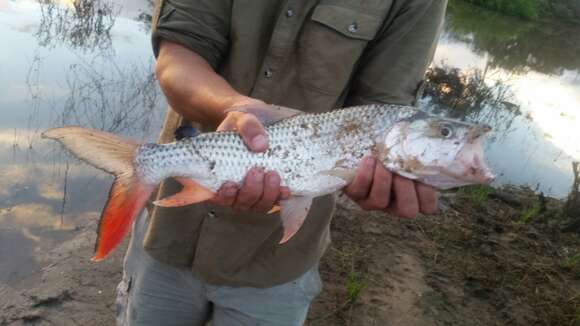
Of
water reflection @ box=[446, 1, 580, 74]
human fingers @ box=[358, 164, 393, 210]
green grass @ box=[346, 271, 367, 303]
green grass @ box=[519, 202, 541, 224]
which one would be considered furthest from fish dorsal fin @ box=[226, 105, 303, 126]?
water reflection @ box=[446, 1, 580, 74]

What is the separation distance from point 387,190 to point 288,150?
1.45ft

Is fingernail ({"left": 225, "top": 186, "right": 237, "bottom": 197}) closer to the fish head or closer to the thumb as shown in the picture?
the thumb

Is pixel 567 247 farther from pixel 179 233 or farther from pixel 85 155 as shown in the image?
pixel 85 155

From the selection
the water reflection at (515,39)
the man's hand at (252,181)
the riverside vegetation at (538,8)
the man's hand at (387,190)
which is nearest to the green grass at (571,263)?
the man's hand at (387,190)

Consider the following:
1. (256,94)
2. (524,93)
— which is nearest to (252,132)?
(256,94)

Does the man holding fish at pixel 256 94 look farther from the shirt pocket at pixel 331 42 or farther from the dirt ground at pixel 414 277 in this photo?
the dirt ground at pixel 414 277

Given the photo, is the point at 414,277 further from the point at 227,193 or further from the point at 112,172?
the point at 112,172

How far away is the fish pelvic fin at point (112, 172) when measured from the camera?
1734mm

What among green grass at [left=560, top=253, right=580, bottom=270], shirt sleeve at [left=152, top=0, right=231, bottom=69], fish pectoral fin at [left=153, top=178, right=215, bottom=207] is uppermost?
shirt sleeve at [left=152, top=0, right=231, bottom=69]

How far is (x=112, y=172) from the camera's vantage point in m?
1.84

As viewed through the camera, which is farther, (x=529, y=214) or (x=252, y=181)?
(x=529, y=214)

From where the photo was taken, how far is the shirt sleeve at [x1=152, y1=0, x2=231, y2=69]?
2092mm

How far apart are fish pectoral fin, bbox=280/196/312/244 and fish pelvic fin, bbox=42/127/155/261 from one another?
1.80 ft

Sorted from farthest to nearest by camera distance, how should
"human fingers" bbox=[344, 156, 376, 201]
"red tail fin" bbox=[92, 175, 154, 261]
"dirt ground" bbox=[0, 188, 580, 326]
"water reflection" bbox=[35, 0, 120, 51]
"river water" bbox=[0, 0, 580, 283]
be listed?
"water reflection" bbox=[35, 0, 120, 51] < "river water" bbox=[0, 0, 580, 283] < "dirt ground" bbox=[0, 188, 580, 326] < "human fingers" bbox=[344, 156, 376, 201] < "red tail fin" bbox=[92, 175, 154, 261]
